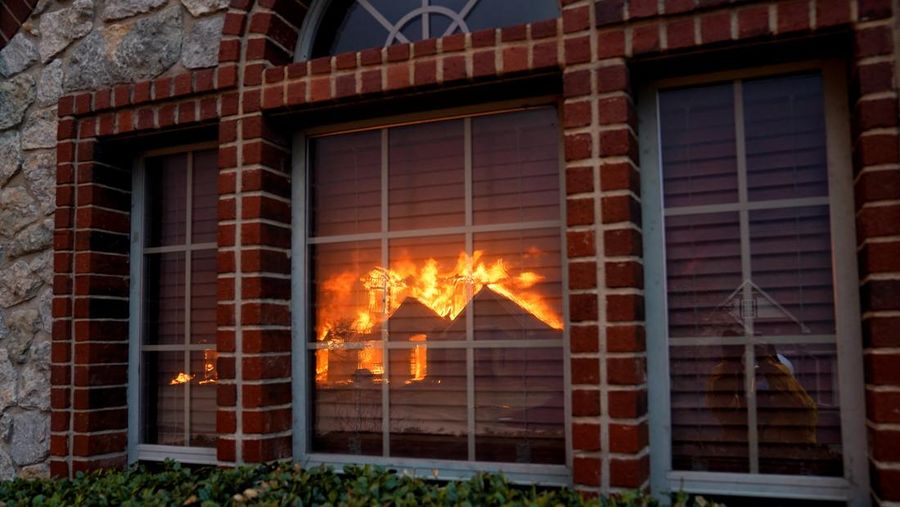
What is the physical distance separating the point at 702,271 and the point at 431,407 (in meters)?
1.13

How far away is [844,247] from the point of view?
7.97 ft

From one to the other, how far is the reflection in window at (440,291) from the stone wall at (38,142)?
3.13ft

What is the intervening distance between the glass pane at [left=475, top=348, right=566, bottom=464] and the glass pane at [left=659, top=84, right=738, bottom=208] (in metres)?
0.74

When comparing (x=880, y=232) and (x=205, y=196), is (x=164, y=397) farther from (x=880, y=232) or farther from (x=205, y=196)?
(x=880, y=232)

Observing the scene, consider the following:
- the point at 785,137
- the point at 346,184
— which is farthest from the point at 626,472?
the point at 346,184

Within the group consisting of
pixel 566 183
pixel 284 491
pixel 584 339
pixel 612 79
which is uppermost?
pixel 612 79

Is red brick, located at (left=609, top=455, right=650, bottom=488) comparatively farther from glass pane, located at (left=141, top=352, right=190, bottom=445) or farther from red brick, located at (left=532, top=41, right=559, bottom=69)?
glass pane, located at (left=141, top=352, right=190, bottom=445)

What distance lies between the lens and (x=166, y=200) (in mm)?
3486

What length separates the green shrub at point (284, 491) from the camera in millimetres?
2271

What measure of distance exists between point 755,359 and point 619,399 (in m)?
0.50

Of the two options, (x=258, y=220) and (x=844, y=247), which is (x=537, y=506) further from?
(x=258, y=220)

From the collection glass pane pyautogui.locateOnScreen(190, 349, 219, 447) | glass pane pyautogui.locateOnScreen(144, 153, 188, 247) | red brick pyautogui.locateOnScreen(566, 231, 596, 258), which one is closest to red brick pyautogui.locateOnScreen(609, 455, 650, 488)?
red brick pyautogui.locateOnScreen(566, 231, 596, 258)

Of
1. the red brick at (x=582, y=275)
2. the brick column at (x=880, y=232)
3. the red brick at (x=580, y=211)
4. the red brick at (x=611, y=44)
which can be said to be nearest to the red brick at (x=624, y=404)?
the red brick at (x=582, y=275)

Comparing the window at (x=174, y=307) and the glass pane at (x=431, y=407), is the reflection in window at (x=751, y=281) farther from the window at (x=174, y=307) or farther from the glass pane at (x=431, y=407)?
the window at (x=174, y=307)
